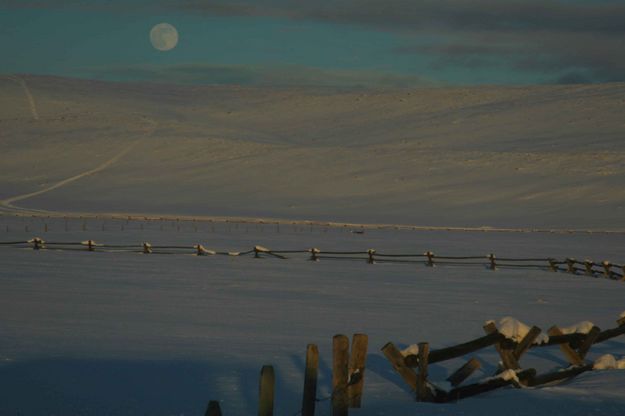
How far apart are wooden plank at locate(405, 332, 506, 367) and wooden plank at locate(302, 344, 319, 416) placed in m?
1.54

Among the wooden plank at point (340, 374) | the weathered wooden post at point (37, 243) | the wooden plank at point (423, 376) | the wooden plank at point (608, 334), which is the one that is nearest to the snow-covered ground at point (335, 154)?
the weathered wooden post at point (37, 243)

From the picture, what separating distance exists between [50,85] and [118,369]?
138 meters

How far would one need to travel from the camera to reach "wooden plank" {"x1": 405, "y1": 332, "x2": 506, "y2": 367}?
9188 mm

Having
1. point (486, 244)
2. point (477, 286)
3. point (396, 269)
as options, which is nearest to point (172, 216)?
point (486, 244)

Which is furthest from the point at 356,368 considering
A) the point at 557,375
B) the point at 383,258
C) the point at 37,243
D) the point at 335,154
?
the point at 335,154

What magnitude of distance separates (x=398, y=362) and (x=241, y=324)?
687cm

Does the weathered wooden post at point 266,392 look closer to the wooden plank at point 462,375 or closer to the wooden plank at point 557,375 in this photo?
the wooden plank at point 462,375

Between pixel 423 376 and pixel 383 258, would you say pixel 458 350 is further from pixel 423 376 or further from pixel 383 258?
pixel 383 258

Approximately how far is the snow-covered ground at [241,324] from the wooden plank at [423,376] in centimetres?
13

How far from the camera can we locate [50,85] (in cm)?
14262

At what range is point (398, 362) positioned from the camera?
8.98 meters

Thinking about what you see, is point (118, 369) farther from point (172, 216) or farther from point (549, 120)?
point (549, 120)

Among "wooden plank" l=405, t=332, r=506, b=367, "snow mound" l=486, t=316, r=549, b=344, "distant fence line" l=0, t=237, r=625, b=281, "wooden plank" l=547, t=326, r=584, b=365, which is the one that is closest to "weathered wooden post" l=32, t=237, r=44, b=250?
"distant fence line" l=0, t=237, r=625, b=281

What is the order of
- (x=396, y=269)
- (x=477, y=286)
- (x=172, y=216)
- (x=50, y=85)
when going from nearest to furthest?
(x=477, y=286) → (x=396, y=269) → (x=172, y=216) → (x=50, y=85)
